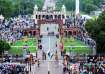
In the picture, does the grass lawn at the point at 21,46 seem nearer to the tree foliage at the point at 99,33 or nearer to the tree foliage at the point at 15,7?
the tree foliage at the point at 99,33

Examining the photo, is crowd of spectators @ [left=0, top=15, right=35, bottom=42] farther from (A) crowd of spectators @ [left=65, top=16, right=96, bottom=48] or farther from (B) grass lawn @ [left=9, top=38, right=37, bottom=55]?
(A) crowd of spectators @ [left=65, top=16, right=96, bottom=48]

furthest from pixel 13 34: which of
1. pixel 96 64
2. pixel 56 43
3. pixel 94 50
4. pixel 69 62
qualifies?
pixel 96 64

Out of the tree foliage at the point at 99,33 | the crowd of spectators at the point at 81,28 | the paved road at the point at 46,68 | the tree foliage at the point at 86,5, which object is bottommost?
the tree foliage at the point at 86,5

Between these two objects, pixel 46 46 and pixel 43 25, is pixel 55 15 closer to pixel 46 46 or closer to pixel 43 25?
pixel 43 25

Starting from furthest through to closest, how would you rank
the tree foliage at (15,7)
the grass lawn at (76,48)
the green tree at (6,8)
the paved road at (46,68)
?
1. the tree foliage at (15,7)
2. the green tree at (6,8)
3. the grass lawn at (76,48)
4. the paved road at (46,68)

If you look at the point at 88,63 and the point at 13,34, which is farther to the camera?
the point at 13,34

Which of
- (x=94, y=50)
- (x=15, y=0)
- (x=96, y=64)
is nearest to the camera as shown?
(x=96, y=64)

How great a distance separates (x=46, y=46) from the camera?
225 ft

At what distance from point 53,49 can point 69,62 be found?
11077mm

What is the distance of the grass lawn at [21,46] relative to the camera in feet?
214

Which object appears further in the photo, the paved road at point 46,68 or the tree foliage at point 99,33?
the tree foliage at point 99,33

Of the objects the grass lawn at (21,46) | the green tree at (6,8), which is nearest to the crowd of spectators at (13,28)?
the grass lawn at (21,46)

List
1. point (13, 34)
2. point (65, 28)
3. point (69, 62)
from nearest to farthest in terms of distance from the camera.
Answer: point (69, 62) → point (13, 34) → point (65, 28)

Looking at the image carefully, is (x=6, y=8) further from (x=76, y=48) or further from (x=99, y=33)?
(x=99, y=33)
